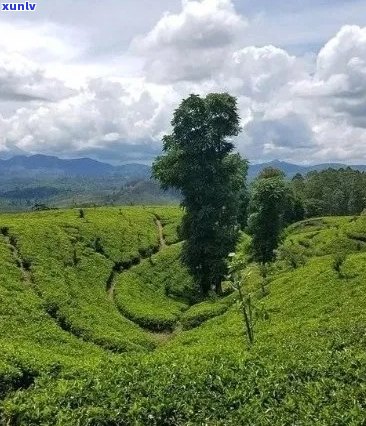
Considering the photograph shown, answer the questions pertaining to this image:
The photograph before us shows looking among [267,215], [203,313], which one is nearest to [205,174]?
[267,215]

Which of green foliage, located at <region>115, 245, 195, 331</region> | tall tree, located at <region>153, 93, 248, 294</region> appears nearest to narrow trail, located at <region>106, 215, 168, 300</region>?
green foliage, located at <region>115, 245, 195, 331</region>

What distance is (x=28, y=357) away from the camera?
31000mm

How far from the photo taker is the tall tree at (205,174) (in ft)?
221

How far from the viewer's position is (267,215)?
81.1 m

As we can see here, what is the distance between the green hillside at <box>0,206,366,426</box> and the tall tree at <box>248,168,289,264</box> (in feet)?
28.9

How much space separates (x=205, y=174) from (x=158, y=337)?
2351 cm

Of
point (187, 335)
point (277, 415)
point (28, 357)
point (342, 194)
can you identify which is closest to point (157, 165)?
point (187, 335)

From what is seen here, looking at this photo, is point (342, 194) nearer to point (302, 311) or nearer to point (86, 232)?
point (86, 232)

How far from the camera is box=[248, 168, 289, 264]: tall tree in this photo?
262ft

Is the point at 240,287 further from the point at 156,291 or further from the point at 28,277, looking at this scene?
the point at 156,291

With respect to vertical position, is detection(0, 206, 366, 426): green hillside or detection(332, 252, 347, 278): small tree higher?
detection(332, 252, 347, 278): small tree

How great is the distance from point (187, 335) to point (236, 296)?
12479 mm

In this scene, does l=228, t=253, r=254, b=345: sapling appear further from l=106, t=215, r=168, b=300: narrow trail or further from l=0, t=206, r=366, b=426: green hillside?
l=106, t=215, r=168, b=300: narrow trail

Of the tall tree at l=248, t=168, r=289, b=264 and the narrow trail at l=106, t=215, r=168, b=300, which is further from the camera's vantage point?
the tall tree at l=248, t=168, r=289, b=264
